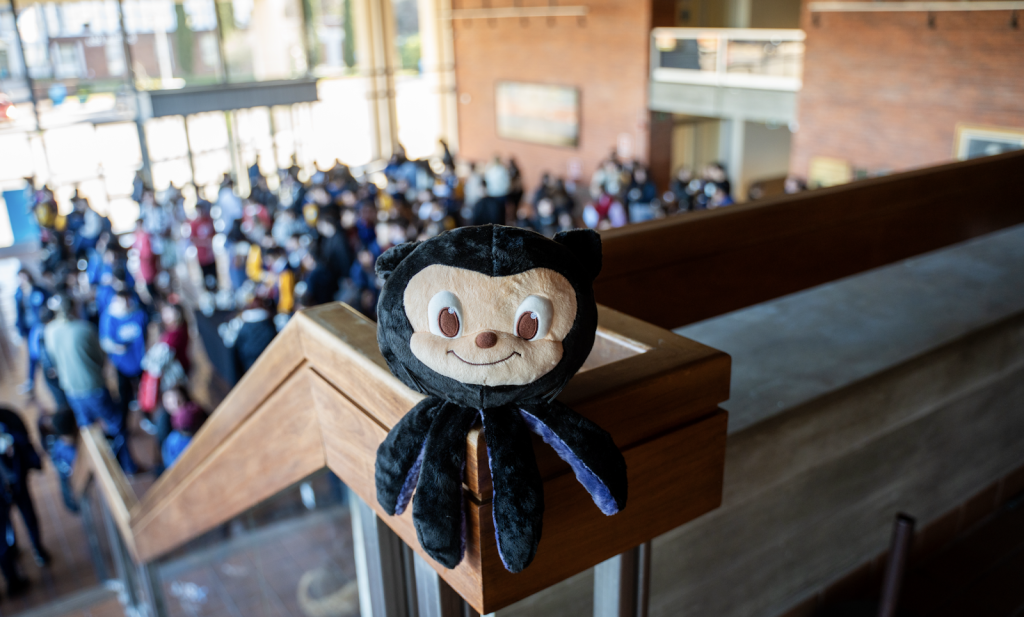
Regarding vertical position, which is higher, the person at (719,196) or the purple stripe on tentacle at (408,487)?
the purple stripe on tentacle at (408,487)

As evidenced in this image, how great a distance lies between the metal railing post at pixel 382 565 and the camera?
1348 mm

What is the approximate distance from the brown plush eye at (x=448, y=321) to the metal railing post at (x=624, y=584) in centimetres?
54

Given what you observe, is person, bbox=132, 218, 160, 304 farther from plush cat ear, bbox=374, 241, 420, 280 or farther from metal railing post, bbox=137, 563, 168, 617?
plush cat ear, bbox=374, 241, 420, 280

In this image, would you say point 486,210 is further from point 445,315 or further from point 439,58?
point 445,315

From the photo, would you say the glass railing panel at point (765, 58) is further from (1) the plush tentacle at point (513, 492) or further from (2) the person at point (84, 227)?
(1) the plush tentacle at point (513, 492)

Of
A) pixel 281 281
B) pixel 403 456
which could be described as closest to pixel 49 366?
pixel 281 281

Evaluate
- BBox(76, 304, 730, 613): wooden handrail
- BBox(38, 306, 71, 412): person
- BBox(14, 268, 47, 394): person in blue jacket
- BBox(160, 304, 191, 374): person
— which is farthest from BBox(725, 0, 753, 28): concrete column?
BBox(76, 304, 730, 613): wooden handrail

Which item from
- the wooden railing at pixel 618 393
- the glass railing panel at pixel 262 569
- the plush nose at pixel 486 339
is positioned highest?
the plush nose at pixel 486 339

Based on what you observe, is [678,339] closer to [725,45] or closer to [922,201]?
[922,201]

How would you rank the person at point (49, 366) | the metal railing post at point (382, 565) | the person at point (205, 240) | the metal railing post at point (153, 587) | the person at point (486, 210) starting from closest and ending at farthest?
1. the metal railing post at point (382, 565)
2. the metal railing post at point (153, 587)
3. the person at point (49, 366)
4. the person at point (205, 240)
5. the person at point (486, 210)

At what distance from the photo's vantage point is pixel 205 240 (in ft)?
35.7

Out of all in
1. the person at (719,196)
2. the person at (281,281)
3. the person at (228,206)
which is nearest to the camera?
the person at (281,281)

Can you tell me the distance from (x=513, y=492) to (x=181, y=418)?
16.1ft

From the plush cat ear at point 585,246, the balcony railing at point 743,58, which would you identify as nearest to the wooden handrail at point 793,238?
the plush cat ear at point 585,246
